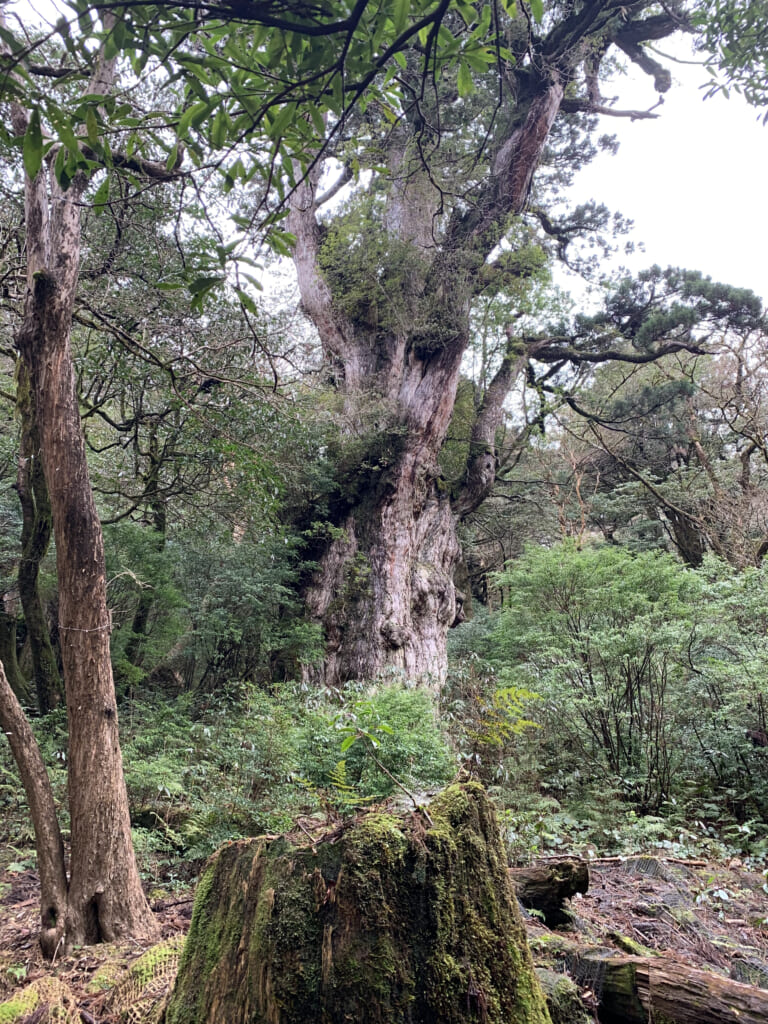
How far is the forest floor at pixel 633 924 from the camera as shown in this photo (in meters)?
2.33

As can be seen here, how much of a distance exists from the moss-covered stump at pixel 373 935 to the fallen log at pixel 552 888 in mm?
1013

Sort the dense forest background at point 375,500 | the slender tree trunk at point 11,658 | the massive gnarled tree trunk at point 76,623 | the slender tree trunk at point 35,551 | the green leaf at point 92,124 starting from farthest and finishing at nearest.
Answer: the slender tree trunk at point 11,658 → the slender tree trunk at point 35,551 → the dense forest background at point 375,500 → the massive gnarled tree trunk at point 76,623 → the green leaf at point 92,124

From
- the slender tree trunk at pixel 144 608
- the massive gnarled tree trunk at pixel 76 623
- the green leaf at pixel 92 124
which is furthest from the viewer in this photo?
the slender tree trunk at pixel 144 608

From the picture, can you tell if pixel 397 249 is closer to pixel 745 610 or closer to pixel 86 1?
pixel 745 610

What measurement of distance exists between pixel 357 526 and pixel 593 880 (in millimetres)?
6370

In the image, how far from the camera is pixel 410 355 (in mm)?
10070

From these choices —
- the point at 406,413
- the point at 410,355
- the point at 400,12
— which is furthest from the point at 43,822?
the point at 410,355

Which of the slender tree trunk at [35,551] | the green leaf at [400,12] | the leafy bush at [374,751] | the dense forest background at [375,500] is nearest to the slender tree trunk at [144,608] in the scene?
the dense forest background at [375,500]

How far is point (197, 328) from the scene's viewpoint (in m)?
6.18

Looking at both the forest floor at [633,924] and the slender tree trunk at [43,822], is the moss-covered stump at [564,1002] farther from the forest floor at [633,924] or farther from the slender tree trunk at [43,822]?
the slender tree trunk at [43,822]

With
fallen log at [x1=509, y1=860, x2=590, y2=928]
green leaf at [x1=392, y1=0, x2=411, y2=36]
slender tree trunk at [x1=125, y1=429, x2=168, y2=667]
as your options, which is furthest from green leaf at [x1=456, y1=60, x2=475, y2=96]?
slender tree trunk at [x1=125, y1=429, x2=168, y2=667]

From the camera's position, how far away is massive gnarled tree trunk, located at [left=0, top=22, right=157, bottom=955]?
125 inches

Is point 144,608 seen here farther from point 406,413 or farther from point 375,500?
point 406,413

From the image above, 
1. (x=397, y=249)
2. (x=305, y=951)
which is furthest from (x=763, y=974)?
(x=397, y=249)
